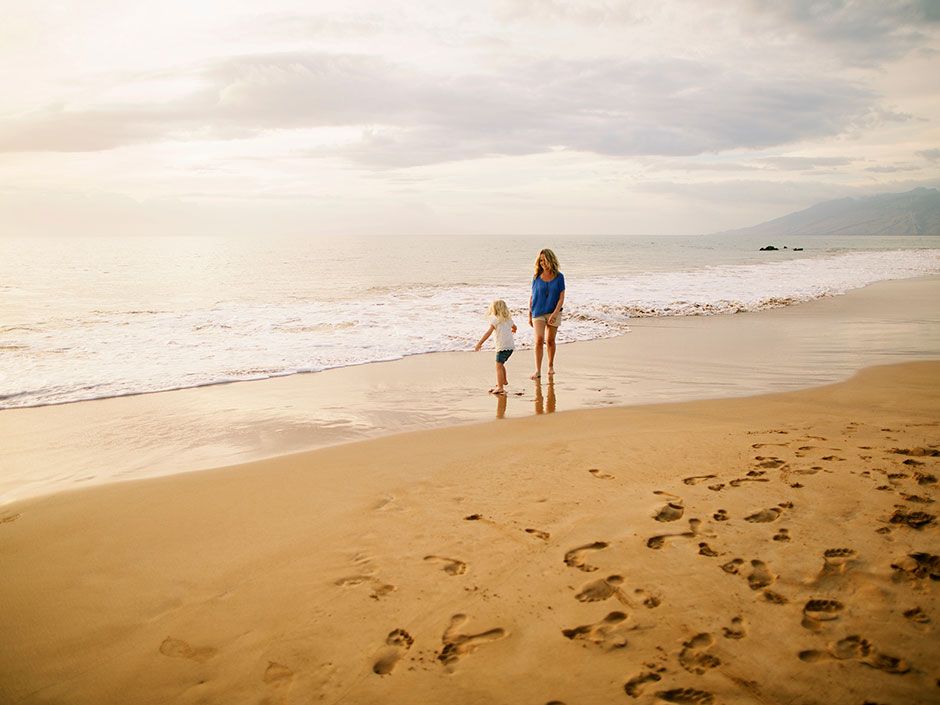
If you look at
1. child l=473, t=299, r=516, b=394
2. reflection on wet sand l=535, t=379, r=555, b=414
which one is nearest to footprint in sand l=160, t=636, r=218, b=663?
reflection on wet sand l=535, t=379, r=555, b=414

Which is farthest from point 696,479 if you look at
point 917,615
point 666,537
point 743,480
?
point 917,615

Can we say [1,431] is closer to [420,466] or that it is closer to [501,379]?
[420,466]

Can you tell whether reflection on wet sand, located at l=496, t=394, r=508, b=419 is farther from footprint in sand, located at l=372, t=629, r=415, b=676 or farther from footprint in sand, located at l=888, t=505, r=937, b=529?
footprint in sand, located at l=372, t=629, r=415, b=676

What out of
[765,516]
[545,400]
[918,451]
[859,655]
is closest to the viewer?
[859,655]

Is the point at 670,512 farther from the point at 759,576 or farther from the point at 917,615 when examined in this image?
the point at 917,615

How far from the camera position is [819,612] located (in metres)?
2.83

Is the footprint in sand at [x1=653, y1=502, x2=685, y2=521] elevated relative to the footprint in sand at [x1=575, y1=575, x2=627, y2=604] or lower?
elevated

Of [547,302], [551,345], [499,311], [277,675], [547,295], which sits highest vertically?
[547,295]

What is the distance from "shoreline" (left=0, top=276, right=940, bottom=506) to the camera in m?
5.82

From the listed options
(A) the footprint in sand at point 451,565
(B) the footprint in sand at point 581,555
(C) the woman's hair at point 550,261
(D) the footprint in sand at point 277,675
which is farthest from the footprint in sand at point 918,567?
(C) the woman's hair at point 550,261

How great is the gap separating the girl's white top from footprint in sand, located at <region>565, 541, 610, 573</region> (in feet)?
17.3

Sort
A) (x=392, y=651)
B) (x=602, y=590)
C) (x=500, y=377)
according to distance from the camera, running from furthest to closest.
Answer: (x=500, y=377) → (x=602, y=590) → (x=392, y=651)

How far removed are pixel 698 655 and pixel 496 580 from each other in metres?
1.10

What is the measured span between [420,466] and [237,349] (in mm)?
7866
